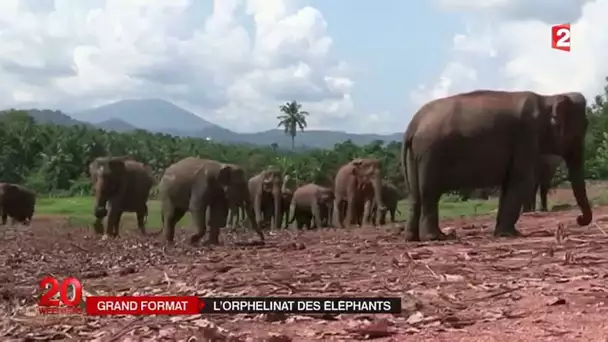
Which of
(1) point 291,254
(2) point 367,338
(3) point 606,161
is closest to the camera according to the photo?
(2) point 367,338

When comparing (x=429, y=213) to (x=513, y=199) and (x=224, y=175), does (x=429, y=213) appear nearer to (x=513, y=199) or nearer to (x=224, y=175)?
(x=513, y=199)

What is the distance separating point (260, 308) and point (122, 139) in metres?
75.0

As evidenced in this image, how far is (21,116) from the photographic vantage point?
99500 mm

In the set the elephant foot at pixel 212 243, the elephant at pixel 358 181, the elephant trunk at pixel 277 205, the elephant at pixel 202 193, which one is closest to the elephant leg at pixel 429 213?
the elephant at pixel 202 193

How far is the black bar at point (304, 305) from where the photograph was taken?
6.44 meters

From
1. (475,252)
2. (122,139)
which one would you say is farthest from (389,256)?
(122,139)

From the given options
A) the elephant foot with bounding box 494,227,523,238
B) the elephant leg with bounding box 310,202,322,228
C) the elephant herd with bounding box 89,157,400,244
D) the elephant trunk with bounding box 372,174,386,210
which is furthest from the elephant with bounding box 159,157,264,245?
the elephant leg with bounding box 310,202,322,228

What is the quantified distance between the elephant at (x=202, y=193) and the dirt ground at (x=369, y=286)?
9.09ft

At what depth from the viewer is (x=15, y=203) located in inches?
1315

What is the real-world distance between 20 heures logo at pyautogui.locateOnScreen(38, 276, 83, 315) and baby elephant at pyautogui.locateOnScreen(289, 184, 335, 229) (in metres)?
21.8

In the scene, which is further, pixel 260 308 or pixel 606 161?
pixel 606 161

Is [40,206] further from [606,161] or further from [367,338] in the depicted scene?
[367,338]

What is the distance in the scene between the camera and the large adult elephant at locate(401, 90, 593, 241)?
12.2m

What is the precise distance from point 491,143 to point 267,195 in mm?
18963
